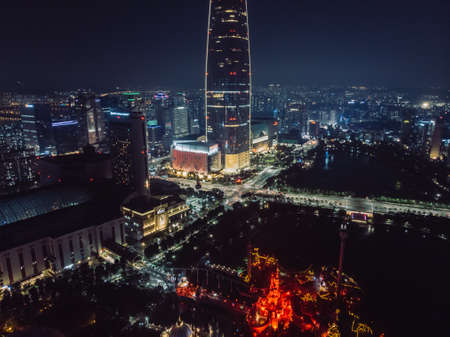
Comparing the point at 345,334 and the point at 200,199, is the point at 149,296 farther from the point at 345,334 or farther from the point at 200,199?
the point at 200,199

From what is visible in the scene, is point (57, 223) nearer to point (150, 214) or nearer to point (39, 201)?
point (39, 201)

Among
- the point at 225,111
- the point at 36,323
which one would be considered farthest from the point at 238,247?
the point at 225,111

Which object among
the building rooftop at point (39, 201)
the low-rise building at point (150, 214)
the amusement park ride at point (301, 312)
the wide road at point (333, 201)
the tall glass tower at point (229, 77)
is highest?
the tall glass tower at point (229, 77)

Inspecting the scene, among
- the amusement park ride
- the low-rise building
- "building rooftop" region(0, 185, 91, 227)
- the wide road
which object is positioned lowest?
the wide road

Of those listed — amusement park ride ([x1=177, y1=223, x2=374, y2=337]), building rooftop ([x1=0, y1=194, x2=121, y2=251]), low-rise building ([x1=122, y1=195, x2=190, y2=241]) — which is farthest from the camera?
low-rise building ([x1=122, y1=195, x2=190, y2=241])

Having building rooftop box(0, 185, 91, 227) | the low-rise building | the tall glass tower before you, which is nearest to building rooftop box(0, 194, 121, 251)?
the low-rise building

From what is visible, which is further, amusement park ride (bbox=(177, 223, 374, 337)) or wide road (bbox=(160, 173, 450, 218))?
wide road (bbox=(160, 173, 450, 218))

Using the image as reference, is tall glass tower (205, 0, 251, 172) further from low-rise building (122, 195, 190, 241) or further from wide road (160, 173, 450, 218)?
low-rise building (122, 195, 190, 241)

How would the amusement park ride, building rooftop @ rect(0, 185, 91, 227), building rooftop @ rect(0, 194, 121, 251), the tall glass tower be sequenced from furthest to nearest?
the tall glass tower, building rooftop @ rect(0, 185, 91, 227), building rooftop @ rect(0, 194, 121, 251), the amusement park ride

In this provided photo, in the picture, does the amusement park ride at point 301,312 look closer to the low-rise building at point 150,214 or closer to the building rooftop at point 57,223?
the low-rise building at point 150,214

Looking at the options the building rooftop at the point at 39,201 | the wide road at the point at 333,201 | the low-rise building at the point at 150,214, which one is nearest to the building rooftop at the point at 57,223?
the low-rise building at the point at 150,214
